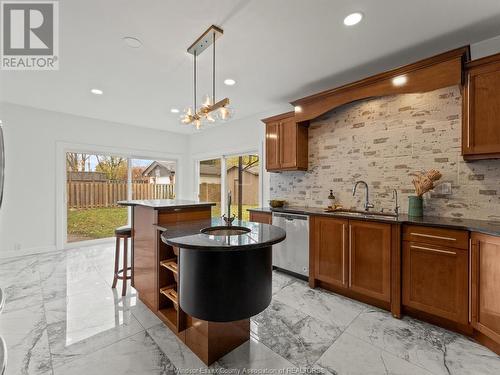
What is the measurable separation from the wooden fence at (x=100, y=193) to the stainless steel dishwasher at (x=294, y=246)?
3836mm

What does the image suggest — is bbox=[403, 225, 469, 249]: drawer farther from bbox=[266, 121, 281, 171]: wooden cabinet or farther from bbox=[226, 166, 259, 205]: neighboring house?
bbox=[226, 166, 259, 205]: neighboring house

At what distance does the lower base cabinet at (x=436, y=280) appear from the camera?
205cm

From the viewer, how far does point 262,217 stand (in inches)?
145

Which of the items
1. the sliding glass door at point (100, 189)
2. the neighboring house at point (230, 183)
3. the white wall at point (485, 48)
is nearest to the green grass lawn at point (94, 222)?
the sliding glass door at point (100, 189)

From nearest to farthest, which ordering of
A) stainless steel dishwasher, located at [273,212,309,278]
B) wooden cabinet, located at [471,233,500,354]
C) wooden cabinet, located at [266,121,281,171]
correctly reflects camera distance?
wooden cabinet, located at [471,233,500,354], stainless steel dishwasher, located at [273,212,309,278], wooden cabinet, located at [266,121,281,171]

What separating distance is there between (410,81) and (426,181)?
110 centimetres

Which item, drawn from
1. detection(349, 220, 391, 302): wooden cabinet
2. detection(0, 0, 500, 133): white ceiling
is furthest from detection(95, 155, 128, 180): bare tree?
detection(349, 220, 391, 302): wooden cabinet

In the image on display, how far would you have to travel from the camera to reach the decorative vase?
8.61 feet

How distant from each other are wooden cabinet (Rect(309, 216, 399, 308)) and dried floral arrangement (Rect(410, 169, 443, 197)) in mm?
628

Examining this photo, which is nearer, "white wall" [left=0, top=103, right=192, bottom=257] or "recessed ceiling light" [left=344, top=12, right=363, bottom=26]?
"recessed ceiling light" [left=344, top=12, right=363, bottom=26]

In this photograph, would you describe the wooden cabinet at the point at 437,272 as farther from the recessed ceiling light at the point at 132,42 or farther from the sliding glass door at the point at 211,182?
the sliding glass door at the point at 211,182

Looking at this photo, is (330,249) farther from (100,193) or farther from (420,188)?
(100,193)

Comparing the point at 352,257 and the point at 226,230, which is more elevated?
the point at 226,230

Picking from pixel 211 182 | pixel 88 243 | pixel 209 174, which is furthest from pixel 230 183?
pixel 88 243
